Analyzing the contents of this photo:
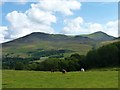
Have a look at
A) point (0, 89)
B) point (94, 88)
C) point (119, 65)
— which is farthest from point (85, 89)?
point (119, 65)

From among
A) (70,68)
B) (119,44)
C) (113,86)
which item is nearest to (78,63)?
(70,68)

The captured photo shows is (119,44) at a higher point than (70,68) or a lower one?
higher

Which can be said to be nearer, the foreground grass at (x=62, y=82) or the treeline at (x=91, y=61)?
the foreground grass at (x=62, y=82)

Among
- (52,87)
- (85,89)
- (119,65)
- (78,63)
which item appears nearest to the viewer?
(85,89)

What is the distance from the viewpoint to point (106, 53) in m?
117

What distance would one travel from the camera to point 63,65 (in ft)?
366

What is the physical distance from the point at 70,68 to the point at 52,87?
74.9 meters

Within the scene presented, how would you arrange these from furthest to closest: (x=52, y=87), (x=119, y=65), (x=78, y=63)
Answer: (x=78, y=63)
(x=119, y=65)
(x=52, y=87)

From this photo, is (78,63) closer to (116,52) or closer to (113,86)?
(116,52)

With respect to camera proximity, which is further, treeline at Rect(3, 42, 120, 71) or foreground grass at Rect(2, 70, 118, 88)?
treeline at Rect(3, 42, 120, 71)

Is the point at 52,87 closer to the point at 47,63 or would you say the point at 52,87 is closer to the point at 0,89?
the point at 0,89

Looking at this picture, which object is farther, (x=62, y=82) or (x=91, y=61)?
(x=91, y=61)

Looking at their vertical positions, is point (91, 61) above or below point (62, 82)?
below

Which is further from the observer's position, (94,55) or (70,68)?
(94,55)
